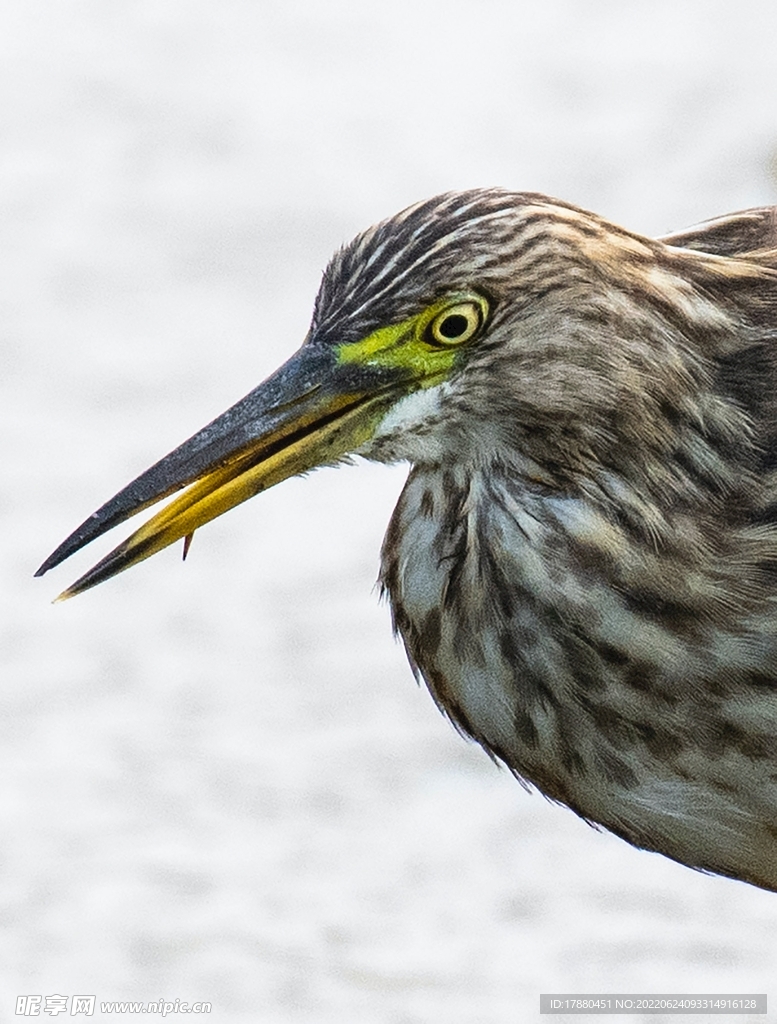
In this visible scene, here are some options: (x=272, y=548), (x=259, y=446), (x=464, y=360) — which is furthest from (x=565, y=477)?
(x=272, y=548)

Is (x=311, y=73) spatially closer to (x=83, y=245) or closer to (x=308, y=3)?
(x=308, y=3)

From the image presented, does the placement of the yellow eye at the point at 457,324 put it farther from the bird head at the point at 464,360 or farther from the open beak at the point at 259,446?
the open beak at the point at 259,446

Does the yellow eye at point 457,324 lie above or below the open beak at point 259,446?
above

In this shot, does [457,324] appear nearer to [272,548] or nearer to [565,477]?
[565,477]

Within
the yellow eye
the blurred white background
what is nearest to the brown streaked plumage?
the yellow eye

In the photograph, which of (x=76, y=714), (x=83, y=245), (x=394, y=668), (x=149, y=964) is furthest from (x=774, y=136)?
(x=149, y=964)

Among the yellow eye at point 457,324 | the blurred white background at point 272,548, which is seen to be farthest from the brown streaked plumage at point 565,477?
the blurred white background at point 272,548

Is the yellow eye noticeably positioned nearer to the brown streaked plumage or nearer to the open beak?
the brown streaked plumage
